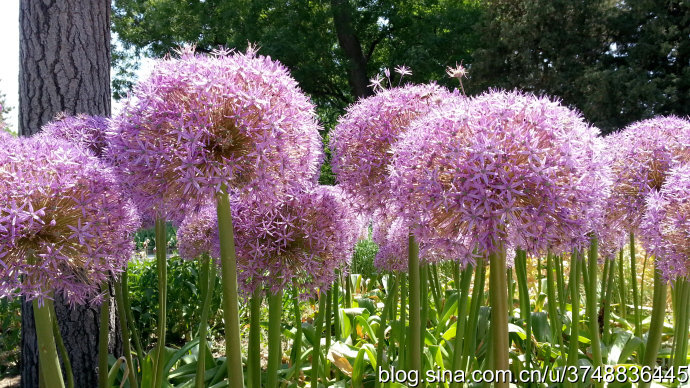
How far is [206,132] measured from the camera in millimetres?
1817

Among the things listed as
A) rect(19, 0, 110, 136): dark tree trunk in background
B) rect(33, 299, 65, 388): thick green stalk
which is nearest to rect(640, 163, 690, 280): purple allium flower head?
rect(33, 299, 65, 388): thick green stalk

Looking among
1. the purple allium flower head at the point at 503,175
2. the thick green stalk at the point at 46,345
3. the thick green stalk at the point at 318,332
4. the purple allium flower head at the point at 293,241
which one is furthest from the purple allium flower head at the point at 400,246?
the thick green stalk at the point at 46,345

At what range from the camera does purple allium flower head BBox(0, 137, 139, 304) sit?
1.75 metres

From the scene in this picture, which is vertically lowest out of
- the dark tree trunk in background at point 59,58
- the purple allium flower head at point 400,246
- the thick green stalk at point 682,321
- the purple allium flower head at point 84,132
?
the thick green stalk at point 682,321

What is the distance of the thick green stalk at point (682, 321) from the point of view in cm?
273

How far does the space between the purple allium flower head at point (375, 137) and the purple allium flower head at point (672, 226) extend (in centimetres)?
103

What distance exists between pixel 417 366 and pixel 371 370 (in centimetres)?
192

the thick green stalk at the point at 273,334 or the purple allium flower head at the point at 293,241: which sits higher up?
the purple allium flower head at the point at 293,241

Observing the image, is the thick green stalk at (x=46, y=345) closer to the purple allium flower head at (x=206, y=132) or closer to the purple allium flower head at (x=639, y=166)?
the purple allium flower head at (x=206, y=132)

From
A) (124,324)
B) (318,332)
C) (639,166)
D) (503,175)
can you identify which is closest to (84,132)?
(124,324)

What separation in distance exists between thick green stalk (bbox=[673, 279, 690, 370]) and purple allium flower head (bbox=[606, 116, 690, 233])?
15.2 inches

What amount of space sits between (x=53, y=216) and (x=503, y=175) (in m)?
1.54

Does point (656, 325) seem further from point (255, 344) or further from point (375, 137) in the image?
point (255, 344)

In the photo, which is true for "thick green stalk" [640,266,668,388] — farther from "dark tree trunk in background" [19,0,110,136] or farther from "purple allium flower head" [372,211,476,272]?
"dark tree trunk in background" [19,0,110,136]
